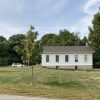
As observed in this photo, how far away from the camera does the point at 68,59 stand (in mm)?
55906

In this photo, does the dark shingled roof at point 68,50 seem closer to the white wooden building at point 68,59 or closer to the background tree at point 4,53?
the white wooden building at point 68,59

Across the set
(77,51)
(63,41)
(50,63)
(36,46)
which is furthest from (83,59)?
(36,46)

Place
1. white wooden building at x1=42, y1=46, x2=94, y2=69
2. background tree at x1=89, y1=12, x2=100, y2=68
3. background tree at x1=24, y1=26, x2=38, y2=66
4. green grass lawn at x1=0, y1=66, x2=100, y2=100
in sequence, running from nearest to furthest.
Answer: green grass lawn at x1=0, y1=66, x2=100, y2=100, background tree at x1=24, y1=26, x2=38, y2=66, white wooden building at x1=42, y1=46, x2=94, y2=69, background tree at x1=89, y1=12, x2=100, y2=68

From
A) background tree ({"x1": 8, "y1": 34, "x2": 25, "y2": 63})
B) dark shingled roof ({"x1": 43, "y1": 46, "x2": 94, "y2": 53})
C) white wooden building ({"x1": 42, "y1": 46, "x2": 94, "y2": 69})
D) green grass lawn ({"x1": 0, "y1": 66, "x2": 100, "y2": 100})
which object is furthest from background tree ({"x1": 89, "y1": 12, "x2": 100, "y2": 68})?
green grass lawn ({"x1": 0, "y1": 66, "x2": 100, "y2": 100})

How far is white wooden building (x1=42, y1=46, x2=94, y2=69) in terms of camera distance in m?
55.4

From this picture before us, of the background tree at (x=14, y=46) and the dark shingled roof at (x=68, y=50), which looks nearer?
the dark shingled roof at (x=68, y=50)

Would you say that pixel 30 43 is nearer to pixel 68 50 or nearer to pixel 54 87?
pixel 54 87

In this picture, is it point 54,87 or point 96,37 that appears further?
point 96,37

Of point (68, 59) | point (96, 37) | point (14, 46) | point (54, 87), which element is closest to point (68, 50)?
point (68, 59)

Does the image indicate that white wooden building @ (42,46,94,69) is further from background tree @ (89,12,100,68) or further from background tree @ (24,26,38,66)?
background tree @ (24,26,38,66)

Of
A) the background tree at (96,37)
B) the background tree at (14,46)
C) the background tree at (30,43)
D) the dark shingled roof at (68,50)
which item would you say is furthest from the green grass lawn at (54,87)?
the background tree at (14,46)

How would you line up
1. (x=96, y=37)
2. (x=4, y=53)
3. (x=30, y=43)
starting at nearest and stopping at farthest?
(x=30, y=43)
(x=96, y=37)
(x=4, y=53)

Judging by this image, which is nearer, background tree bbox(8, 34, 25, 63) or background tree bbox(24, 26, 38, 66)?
background tree bbox(24, 26, 38, 66)

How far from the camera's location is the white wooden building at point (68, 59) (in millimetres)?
55375
